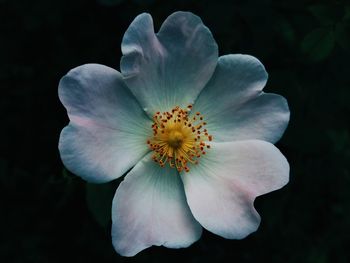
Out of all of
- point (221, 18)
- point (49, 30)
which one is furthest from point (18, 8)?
point (221, 18)

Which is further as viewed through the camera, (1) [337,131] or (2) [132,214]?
(1) [337,131]

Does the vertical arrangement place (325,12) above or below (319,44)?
above

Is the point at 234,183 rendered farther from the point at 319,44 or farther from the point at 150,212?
the point at 319,44

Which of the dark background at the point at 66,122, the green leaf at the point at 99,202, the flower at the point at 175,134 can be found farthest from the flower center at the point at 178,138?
the dark background at the point at 66,122

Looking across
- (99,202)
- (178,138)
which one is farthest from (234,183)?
(99,202)

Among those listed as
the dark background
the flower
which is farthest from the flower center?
the dark background

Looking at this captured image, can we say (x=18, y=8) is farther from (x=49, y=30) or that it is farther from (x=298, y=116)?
(x=298, y=116)
